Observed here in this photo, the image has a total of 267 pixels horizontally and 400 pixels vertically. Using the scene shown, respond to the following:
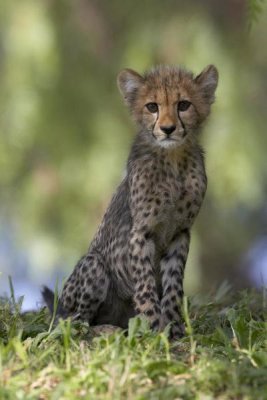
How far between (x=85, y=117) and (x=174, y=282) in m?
5.66

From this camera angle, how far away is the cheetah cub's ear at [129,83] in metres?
5.79

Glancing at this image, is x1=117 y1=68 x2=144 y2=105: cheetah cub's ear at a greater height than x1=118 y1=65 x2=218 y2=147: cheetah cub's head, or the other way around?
x1=117 y1=68 x2=144 y2=105: cheetah cub's ear

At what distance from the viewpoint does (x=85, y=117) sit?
1112 centimetres

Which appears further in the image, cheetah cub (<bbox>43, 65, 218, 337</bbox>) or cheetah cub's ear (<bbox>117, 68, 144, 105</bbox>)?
cheetah cub's ear (<bbox>117, 68, 144, 105</bbox>)

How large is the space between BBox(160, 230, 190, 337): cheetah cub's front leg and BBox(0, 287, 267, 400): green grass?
59 centimetres

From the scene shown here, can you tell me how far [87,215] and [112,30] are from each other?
8.73 ft

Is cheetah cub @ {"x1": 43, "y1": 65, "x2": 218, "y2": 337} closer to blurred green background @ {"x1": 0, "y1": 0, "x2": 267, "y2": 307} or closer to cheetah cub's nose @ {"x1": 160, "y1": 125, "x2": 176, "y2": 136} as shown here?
cheetah cub's nose @ {"x1": 160, "y1": 125, "x2": 176, "y2": 136}

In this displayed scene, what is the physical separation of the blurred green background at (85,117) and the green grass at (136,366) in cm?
538

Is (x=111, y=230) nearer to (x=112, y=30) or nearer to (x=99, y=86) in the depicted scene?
(x=99, y=86)

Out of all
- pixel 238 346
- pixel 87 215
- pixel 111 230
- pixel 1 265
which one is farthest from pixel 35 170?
pixel 238 346

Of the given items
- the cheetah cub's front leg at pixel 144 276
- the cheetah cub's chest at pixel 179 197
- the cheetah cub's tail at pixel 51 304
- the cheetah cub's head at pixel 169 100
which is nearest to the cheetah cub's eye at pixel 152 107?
the cheetah cub's head at pixel 169 100

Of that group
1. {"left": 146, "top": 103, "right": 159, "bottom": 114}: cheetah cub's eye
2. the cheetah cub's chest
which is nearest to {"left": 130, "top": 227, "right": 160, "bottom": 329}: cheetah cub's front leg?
the cheetah cub's chest

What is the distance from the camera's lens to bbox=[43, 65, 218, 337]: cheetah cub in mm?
5539

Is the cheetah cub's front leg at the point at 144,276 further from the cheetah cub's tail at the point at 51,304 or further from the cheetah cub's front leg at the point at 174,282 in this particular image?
the cheetah cub's tail at the point at 51,304
